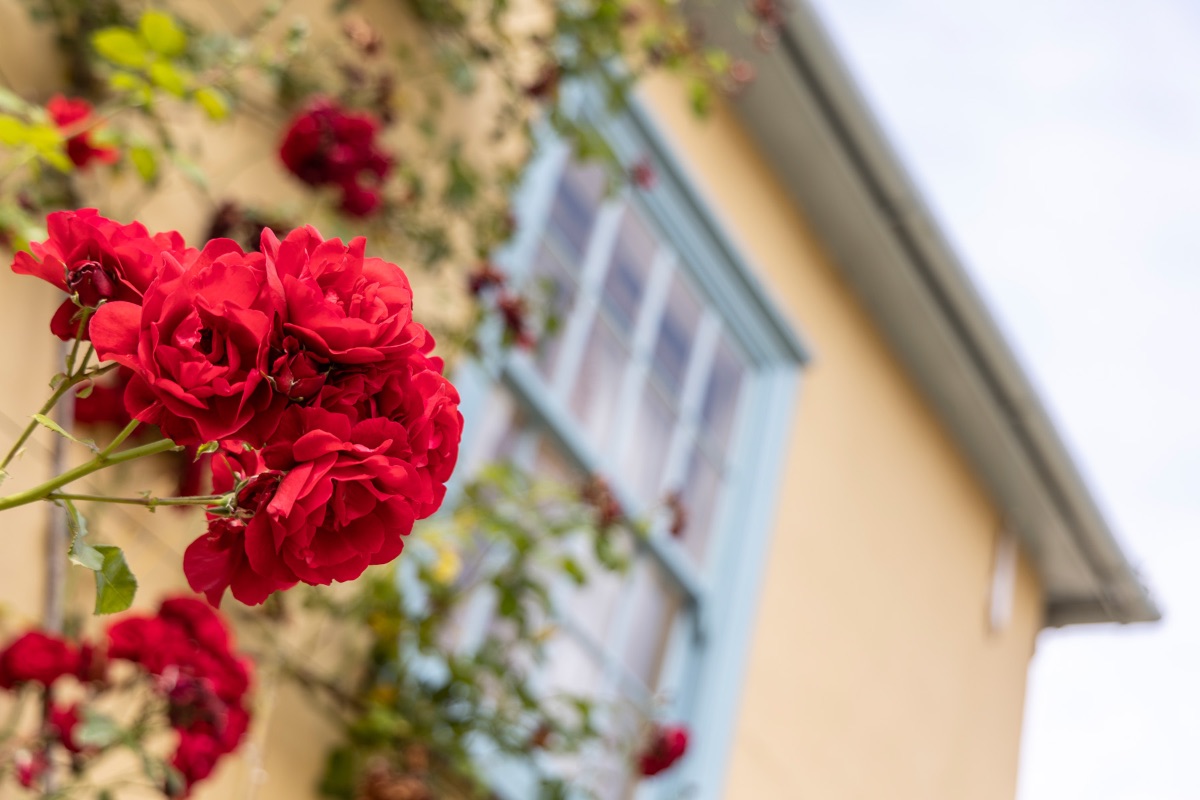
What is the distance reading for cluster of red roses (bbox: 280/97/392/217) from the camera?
9.43 feet

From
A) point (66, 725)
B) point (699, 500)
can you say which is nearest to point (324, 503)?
point (66, 725)

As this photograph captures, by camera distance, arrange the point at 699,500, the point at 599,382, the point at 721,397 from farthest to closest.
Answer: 1. the point at 721,397
2. the point at 699,500
3. the point at 599,382

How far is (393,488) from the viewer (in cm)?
89

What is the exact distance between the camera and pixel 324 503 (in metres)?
0.87

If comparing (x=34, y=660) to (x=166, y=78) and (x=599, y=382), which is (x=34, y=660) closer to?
(x=166, y=78)

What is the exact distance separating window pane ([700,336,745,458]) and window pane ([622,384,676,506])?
0.24 metres

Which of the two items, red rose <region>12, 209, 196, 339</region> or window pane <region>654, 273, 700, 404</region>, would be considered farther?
window pane <region>654, 273, 700, 404</region>

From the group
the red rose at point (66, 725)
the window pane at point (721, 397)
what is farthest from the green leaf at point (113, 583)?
the window pane at point (721, 397)

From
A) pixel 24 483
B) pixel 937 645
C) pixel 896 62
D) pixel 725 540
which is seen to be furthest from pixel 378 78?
pixel 937 645

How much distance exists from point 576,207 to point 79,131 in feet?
7.47

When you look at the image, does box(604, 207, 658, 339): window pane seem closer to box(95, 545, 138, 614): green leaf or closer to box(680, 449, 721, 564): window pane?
box(680, 449, 721, 564): window pane

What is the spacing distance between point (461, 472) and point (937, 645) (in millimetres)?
2806

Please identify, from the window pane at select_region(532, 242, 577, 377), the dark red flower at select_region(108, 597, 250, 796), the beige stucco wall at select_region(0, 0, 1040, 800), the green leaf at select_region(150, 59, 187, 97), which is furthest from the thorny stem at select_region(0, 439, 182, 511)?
the beige stucco wall at select_region(0, 0, 1040, 800)

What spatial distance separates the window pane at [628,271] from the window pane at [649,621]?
72 cm
